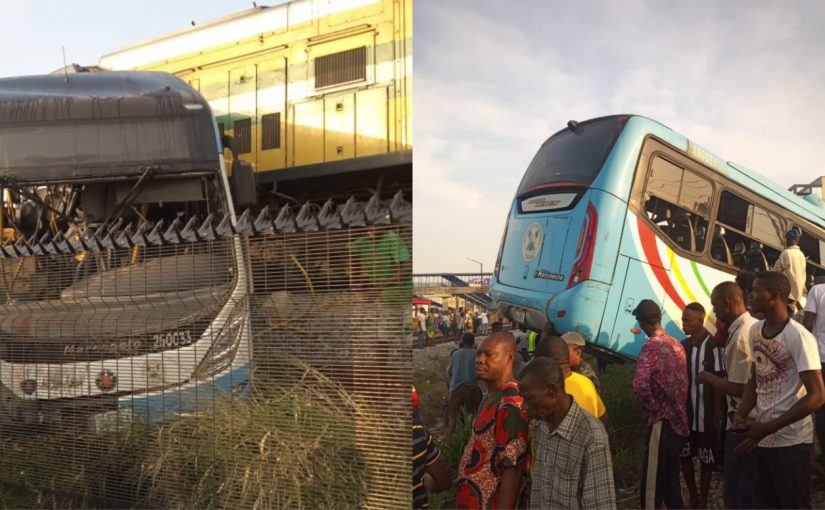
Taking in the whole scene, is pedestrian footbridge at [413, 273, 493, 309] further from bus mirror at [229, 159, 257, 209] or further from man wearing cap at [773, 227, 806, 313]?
bus mirror at [229, 159, 257, 209]

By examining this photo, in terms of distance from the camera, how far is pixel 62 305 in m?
4.50

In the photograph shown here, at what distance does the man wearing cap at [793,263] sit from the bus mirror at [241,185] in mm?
4201

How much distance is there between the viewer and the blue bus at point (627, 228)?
197 centimetres

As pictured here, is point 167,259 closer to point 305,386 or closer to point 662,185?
point 305,386

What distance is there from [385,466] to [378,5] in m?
5.38

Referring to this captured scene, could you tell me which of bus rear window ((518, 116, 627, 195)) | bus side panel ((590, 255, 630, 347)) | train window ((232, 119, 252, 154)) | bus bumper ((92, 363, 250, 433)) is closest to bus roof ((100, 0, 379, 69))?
train window ((232, 119, 252, 154))

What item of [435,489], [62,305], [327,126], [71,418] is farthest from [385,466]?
[327,126]

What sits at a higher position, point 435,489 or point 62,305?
point 62,305

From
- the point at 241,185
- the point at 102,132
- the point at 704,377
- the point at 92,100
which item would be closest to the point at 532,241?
the point at 704,377

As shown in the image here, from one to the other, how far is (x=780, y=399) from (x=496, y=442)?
3.14ft

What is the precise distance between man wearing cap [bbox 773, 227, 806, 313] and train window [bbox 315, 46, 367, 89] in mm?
5662

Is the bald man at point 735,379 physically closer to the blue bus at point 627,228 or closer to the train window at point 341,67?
the blue bus at point 627,228

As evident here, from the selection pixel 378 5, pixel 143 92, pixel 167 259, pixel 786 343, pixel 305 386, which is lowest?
pixel 305 386

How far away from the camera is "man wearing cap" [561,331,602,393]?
78.5 inches
